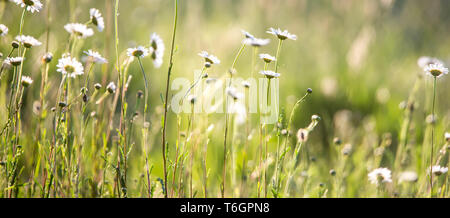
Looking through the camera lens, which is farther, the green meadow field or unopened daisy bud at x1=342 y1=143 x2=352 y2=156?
unopened daisy bud at x1=342 y1=143 x2=352 y2=156

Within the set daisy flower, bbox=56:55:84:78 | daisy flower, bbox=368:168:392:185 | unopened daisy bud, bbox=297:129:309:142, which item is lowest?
daisy flower, bbox=368:168:392:185

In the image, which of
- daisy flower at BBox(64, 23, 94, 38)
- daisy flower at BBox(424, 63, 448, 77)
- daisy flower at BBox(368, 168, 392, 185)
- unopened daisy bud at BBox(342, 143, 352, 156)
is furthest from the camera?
unopened daisy bud at BBox(342, 143, 352, 156)

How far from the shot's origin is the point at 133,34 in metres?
3.53

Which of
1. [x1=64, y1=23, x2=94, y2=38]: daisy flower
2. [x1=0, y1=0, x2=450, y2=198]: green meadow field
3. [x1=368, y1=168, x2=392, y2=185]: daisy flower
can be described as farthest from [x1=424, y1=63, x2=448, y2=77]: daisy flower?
[x1=64, y1=23, x2=94, y2=38]: daisy flower

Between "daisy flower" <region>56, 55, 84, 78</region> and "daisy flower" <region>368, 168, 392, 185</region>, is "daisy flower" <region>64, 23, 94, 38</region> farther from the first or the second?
"daisy flower" <region>368, 168, 392, 185</region>

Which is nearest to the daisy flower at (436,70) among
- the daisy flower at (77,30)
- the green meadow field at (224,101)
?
the green meadow field at (224,101)

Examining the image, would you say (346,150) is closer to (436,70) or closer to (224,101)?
(436,70)

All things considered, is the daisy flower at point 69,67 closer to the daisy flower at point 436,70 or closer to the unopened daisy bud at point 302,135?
the unopened daisy bud at point 302,135

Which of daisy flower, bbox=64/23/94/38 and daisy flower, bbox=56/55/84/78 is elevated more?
daisy flower, bbox=64/23/94/38

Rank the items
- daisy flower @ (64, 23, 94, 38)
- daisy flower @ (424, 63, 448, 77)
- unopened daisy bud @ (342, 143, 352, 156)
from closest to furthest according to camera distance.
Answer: daisy flower @ (64, 23, 94, 38) → daisy flower @ (424, 63, 448, 77) → unopened daisy bud @ (342, 143, 352, 156)

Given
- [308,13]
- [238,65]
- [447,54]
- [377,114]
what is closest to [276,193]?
[377,114]

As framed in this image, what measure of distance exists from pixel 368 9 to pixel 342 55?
0.44m

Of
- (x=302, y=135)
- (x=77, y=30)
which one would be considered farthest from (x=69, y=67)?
(x=302, y=135)
